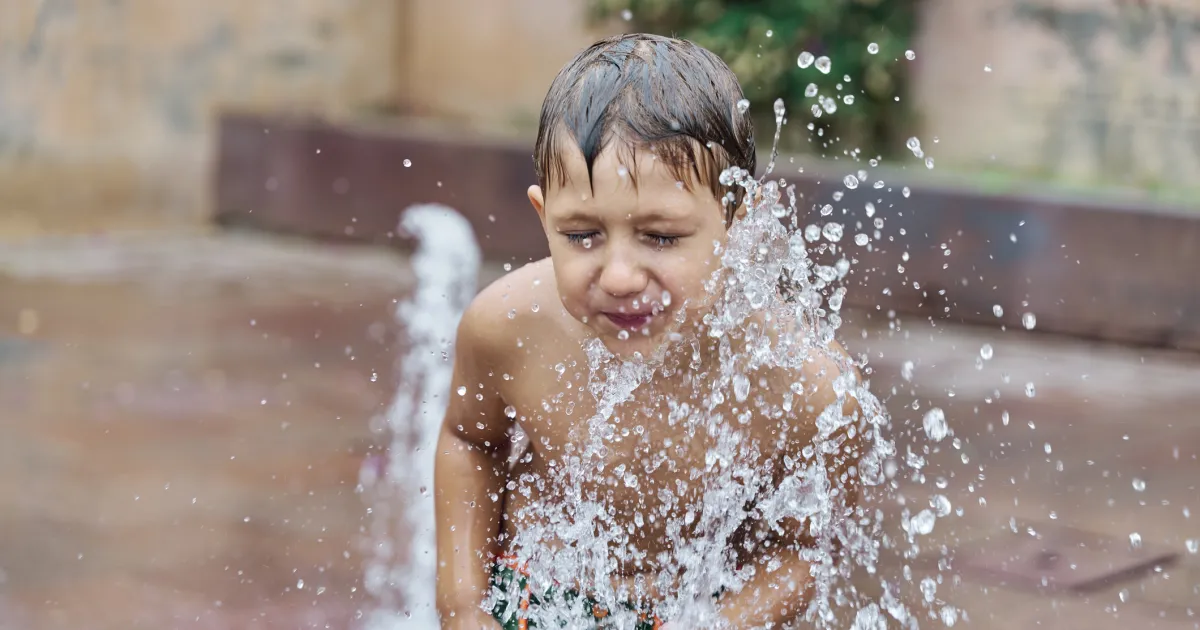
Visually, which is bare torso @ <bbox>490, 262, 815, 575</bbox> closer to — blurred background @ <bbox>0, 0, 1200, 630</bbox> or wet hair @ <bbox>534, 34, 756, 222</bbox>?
wet hair @ <bbox>534, 34, 756, 222</bbox>

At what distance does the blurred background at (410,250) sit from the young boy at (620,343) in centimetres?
108

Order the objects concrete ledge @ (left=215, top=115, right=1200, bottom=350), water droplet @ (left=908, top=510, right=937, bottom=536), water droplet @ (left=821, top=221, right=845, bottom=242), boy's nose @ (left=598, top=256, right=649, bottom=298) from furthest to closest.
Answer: concrete ledge @ (left=215, top=115, right=1200, bottom=350)
water droplet @ (left=908, top=510, right=937, bottom=536)
water droplet @ (left=821, top=221, right=845, bottom=242)
boy's nose @ (left=598, top=256, right=649, bottom=298)

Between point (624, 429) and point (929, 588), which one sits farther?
point (929, 588)

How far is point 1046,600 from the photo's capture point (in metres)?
3.21

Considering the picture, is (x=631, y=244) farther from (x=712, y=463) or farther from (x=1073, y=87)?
(x=1073, y=87)

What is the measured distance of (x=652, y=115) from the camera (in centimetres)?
171

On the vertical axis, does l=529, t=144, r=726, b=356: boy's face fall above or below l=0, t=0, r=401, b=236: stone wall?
above

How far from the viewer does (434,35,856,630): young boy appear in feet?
5.59

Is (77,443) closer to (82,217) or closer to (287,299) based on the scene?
(287,299)

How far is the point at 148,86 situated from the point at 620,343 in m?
7.79

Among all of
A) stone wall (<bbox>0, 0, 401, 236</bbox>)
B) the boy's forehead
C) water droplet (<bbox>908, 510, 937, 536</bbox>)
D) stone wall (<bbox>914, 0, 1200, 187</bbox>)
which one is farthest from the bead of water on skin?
stone wall (<bbox>0, 0, 401, 236</bbox>)

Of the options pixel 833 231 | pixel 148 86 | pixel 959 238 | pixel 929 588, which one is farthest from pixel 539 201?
pixel 148 86

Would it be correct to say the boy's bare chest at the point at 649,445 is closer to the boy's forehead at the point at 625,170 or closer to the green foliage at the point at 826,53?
the boy's forehead at the point at 625,170

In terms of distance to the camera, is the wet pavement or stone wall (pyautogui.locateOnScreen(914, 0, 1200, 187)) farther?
stone wall (pyautogui.locateOnScreen(914, 0, 1200, 187))
